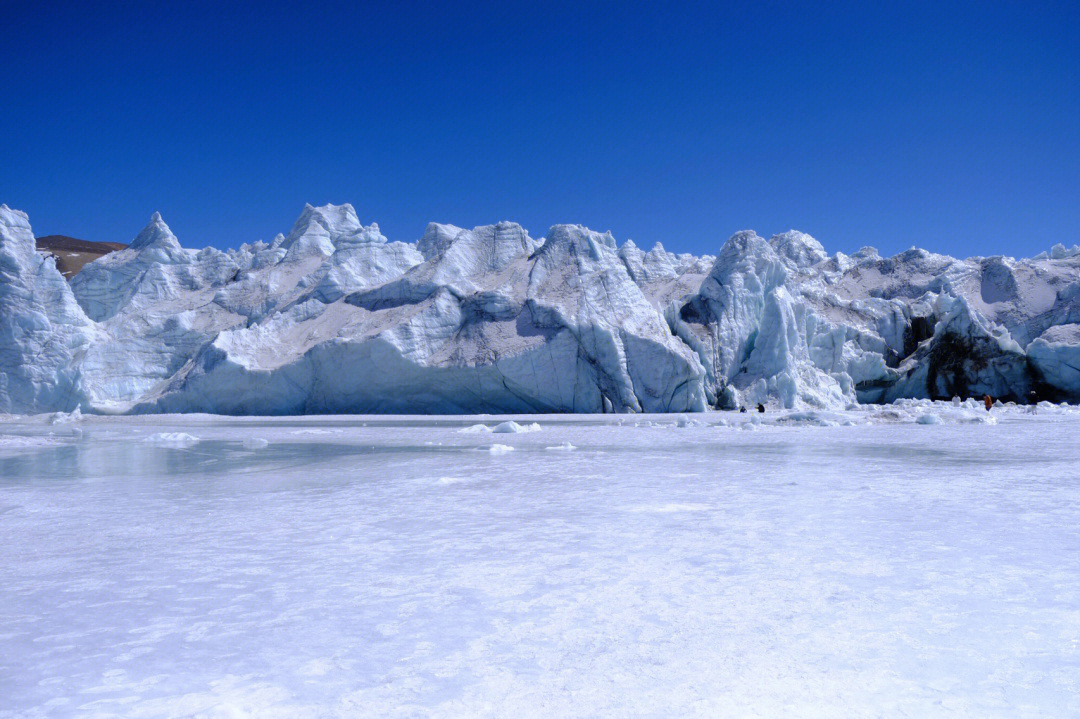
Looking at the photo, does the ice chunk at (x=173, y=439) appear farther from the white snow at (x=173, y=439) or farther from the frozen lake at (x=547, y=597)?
the frozen lake at (x=547, y=597)

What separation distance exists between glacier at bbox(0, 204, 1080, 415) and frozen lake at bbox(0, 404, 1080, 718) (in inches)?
680

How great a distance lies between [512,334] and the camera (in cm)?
2453

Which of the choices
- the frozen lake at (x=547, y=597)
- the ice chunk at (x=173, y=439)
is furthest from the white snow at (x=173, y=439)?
the frozen lake at (x=547, y=597)

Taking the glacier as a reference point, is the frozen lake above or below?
below

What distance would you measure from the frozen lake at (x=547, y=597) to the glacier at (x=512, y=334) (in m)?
17.3

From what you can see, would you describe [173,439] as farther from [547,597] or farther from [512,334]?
[512,334]

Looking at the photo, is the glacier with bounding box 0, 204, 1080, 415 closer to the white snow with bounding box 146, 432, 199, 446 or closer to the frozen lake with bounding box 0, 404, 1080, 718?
the white snow with bounding box 146, 432, 199, 446

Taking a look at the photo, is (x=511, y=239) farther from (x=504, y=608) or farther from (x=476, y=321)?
(x=504, y=608)

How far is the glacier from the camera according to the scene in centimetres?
2389

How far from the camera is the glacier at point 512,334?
2389cm

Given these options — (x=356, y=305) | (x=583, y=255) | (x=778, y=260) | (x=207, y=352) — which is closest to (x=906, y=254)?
(x=778, y=260)

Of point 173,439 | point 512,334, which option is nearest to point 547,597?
point 173,439

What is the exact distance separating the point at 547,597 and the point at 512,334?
71.0 feet

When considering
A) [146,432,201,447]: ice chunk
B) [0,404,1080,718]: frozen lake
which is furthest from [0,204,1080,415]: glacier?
[0,404,1080,718]: frozen lake
